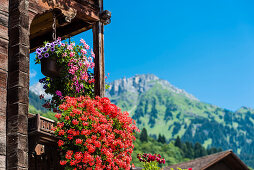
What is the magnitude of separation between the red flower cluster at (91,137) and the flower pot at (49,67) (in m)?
1.03

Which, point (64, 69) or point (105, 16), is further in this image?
point (105, 16)

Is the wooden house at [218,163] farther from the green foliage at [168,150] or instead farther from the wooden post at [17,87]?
the green foliage at [168,150]

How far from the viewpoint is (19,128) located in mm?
5484

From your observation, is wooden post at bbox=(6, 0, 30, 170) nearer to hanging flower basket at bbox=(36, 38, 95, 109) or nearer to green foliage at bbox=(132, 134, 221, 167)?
hanging flower basket at bbox=(36, 38, 95, 109)

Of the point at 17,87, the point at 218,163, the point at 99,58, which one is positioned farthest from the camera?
the point at 218,163

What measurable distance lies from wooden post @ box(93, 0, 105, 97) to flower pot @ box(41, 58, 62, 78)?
1257 mm

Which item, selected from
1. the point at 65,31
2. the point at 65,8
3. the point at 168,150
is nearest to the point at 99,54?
the point at 65,8

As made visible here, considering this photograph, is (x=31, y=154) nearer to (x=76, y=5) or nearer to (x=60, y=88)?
(x=60, y=88)

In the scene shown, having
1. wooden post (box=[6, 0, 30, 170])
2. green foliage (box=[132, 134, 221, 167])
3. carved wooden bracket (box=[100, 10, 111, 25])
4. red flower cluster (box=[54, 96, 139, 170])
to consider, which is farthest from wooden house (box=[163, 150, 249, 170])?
green foliage (box=[132, 134, 221, 167])

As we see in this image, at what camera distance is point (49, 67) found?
31.8ft

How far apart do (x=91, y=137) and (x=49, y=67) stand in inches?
86.9

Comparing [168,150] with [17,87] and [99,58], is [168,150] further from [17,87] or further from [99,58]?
[17,87]

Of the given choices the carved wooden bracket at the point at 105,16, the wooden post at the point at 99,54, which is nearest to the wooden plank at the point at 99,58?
the wooden post at the point at 99,54

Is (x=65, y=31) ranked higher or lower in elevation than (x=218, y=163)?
higher
